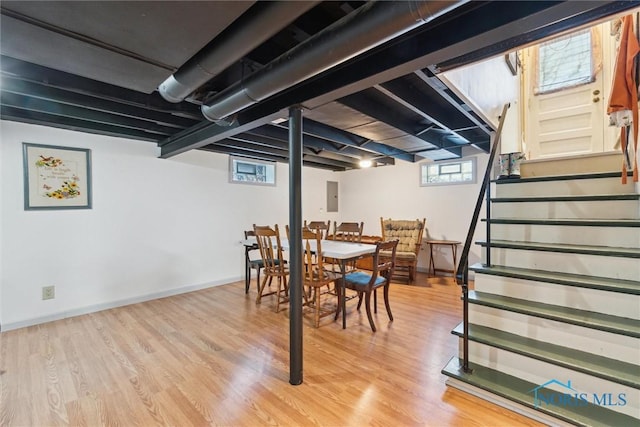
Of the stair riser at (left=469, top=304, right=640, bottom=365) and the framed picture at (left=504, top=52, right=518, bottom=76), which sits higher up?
the framed picture at (left=504, top=52, right=518, bottom=76)

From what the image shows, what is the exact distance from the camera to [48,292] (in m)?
3.23

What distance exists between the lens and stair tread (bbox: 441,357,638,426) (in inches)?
59.7

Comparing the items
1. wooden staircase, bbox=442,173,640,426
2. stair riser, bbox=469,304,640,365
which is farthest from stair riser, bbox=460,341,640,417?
stair riser, bbox=469,304,640,365

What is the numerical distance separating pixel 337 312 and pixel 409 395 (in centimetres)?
140

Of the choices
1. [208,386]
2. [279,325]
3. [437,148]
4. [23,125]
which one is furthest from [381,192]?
[23,125]

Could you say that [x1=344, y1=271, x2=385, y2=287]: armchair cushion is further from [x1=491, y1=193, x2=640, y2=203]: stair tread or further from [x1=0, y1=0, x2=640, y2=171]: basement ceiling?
[x1=0, y1=0, x2=640, y2=171]: basement ceiling

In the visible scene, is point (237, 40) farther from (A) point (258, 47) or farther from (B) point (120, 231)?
(B) point (120, 231)

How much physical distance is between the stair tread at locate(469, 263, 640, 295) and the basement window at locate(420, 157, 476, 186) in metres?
3.10

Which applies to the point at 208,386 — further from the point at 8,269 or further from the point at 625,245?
the point at 625,245

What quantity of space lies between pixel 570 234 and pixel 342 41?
2292 mm

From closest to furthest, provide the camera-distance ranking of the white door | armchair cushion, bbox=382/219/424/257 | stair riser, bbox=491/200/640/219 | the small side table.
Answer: stair riser, bbox=491/200/640/219 < the white door < the small side table < armchair cushion, bbox=382/219/424/257

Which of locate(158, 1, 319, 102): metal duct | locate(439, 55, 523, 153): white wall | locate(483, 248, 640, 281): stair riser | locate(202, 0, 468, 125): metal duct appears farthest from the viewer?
locate(439, 55, 523, 153): white wall

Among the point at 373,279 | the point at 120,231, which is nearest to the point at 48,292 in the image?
the point at 120,231

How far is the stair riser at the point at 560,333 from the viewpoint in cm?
163
